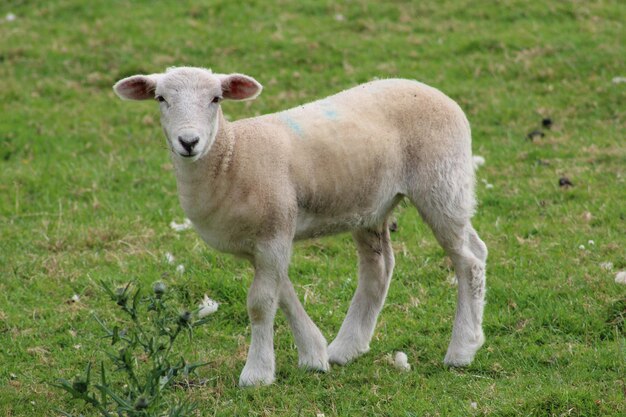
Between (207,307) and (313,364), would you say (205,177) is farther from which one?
(207,307)

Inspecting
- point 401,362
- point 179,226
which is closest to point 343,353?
point 401,362

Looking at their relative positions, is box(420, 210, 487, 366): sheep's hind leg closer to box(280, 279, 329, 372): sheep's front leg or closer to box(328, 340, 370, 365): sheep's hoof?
box(328, 340, 370, 365): sheep's hoof

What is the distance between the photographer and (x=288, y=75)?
11555mm

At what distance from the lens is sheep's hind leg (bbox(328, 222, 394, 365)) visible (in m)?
6.21

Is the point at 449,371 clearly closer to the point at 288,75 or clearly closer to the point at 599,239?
the point at 599,239

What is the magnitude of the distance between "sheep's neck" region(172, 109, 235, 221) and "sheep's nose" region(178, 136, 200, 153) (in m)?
0.32

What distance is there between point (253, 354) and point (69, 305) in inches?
70.4

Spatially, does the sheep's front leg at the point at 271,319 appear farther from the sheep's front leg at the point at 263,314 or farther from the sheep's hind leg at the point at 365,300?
the sheep's hind leg at the point at 365,300

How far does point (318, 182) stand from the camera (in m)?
5.69

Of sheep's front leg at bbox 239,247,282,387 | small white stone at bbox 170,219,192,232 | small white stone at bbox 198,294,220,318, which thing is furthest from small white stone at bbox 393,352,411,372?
small white stone at bbox 170,219,192,232

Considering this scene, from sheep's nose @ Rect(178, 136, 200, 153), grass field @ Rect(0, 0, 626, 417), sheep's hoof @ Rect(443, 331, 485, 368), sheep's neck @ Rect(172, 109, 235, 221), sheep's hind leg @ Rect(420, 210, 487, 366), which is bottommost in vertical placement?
grass field @ Rect(0, 0, 626, 417)

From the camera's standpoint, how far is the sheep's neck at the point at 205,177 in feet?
17.7

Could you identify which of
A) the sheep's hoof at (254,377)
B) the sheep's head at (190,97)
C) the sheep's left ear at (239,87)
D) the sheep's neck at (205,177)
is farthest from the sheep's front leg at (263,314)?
the sheep's left ear at (239,87)

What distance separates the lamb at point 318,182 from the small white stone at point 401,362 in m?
0.26
